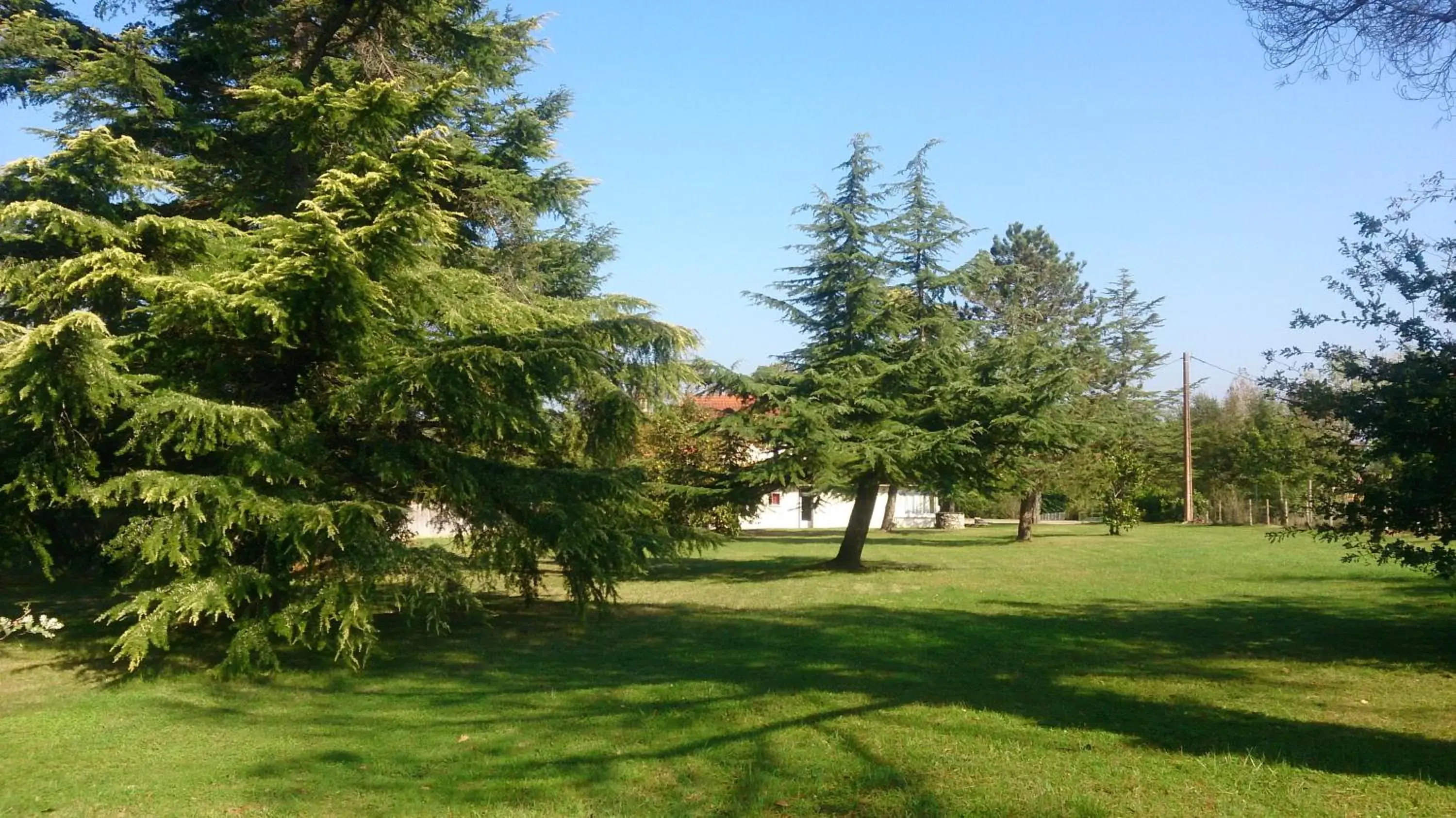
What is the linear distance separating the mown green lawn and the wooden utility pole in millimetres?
33894

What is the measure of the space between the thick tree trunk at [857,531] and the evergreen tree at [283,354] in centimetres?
1003

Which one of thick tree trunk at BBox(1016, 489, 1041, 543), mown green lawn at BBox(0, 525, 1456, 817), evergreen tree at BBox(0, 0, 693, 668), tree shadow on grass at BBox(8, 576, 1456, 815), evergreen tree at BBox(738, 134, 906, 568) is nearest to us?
mown green lawn at BBox(0, 525, 1456, 817)

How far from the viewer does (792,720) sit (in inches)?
320

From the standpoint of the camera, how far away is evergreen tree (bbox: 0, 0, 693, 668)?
32.7 feet

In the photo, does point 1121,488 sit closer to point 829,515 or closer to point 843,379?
point 829,515

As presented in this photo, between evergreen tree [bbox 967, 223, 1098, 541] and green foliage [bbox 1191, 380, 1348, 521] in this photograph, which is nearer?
evergreen tree [bbox 967, 223, 1098, 541]

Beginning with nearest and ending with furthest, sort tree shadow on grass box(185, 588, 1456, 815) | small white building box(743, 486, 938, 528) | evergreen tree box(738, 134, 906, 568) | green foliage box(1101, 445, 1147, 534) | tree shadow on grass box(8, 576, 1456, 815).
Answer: tree shadow on grass box(8, 576, 1456, 815) → tree shadow on grass box(185, 588, 1456, 815) → evergreen tree box(738, 134, 906, 568) → green foliage box(1101, 445, 1147, 534) → small white building box(743, 486, 938, 528)

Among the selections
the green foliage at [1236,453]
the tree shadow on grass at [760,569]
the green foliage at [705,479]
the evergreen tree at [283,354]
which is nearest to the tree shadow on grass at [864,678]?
the evergreen tree at [283,354]

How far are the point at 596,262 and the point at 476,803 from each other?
51.6 feet

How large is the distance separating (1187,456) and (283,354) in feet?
148

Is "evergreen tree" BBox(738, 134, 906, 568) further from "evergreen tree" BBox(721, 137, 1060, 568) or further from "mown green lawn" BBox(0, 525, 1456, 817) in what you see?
"mown green lawn" BBox(0, 525, 1456, 817)

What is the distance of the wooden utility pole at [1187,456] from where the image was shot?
4794 cm

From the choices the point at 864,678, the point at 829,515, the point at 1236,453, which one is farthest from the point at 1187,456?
the point at 864,678

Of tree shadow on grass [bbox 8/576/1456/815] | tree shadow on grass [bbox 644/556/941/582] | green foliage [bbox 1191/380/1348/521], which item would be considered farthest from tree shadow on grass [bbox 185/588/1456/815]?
green foliage [bbox 1191/380/1348/521]
